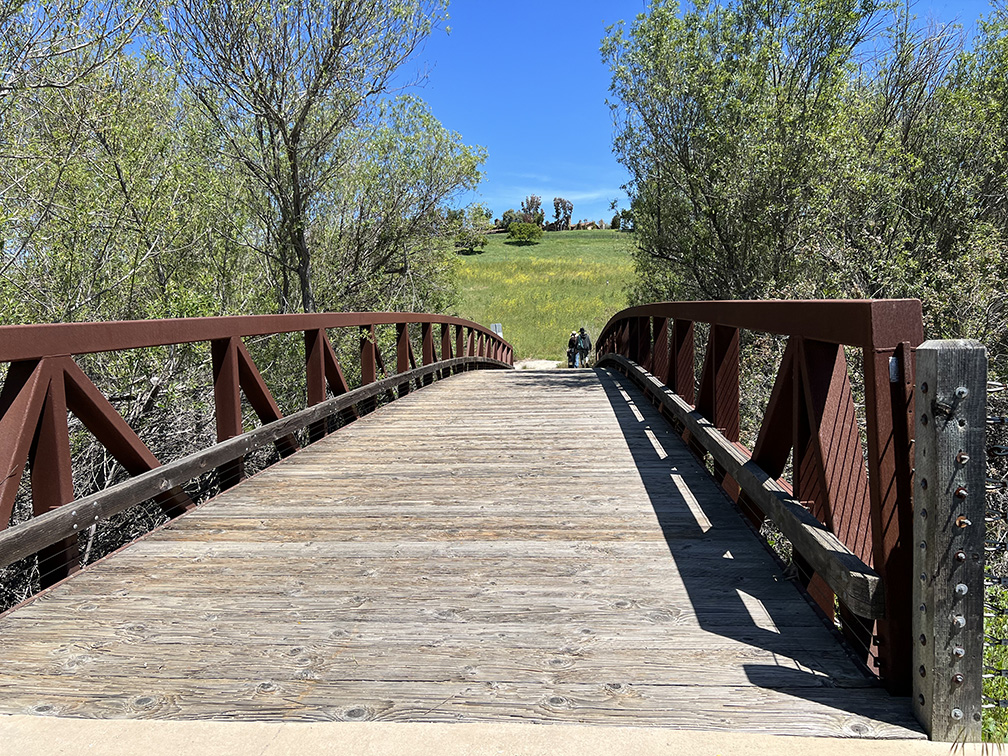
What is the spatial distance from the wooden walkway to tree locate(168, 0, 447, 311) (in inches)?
373

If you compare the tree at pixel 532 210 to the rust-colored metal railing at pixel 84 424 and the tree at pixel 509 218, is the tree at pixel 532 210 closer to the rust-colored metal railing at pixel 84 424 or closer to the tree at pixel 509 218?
the tree at pixel 509 218

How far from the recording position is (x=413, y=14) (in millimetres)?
12094

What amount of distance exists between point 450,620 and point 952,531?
1587 millimetres

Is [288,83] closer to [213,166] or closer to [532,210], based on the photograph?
[213,166]

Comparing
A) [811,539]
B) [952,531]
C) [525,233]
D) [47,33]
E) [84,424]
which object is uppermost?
[525,233]

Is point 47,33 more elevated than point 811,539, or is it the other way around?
point 47,33

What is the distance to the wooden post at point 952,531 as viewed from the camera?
178 centimetres

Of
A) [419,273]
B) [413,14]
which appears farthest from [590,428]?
[419,273]

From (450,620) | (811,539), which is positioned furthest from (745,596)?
(450,620)

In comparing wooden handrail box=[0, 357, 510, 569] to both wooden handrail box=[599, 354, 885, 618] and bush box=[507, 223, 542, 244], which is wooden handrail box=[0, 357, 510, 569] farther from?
bush box=[507, 223, 542, 244]

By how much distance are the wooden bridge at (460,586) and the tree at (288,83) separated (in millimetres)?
8671

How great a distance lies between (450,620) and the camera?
2.52m

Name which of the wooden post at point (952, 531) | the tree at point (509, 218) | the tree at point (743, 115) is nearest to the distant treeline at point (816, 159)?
the tree at point (743, 115)

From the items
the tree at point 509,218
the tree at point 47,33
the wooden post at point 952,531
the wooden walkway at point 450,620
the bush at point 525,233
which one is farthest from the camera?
the tree at point 509,218
